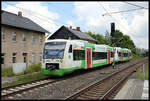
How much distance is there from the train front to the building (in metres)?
7.53

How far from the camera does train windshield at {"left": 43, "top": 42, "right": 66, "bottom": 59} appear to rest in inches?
544

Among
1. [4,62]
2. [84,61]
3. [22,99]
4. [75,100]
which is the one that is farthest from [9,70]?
[75,100]

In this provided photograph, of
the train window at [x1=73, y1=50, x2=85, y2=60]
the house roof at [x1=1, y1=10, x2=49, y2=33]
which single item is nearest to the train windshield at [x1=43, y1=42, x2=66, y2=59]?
the train window at [x1=73, y1=50, x2=85, y2=60]

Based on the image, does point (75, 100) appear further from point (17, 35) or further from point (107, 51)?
point (107, 51)

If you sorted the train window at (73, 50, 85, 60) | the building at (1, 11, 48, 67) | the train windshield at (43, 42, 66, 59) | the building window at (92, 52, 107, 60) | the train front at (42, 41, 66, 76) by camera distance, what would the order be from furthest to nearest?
the building at (1, 11, 48, 67) < the building window at (92, 52, 107, 60) < the train window at (73, 50, 85, 60) < the train windshield at (43, 42, 66, 59) < the train front at (42, 41, 66, 76)

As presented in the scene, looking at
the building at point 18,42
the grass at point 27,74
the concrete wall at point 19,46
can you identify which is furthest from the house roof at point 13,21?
the grass at point 27,74

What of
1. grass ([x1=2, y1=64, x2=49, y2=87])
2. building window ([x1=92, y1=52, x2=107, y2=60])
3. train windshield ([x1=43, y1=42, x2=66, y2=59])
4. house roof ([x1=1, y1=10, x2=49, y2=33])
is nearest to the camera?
train windshield ([x1=43, y1=42, x2=66, y2=59])

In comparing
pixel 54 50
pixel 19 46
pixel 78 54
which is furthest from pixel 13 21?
pixel 78 54

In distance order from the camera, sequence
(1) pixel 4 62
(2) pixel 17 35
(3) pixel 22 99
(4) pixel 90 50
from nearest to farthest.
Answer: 1. (3) pixel 22 99
2. (4) pixel 90 50
3. (1) pixel 4 62
4. (2) pixel 17 35

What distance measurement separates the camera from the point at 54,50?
46.4ft

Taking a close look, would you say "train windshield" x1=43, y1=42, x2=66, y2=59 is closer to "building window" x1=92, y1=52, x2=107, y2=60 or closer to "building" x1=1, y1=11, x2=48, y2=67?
"building window" x1=92, y1=52, x2=107, y2=60

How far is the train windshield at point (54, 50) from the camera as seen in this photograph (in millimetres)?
13819

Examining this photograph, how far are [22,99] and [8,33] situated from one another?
14127 mm

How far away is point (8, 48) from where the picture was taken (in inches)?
807
